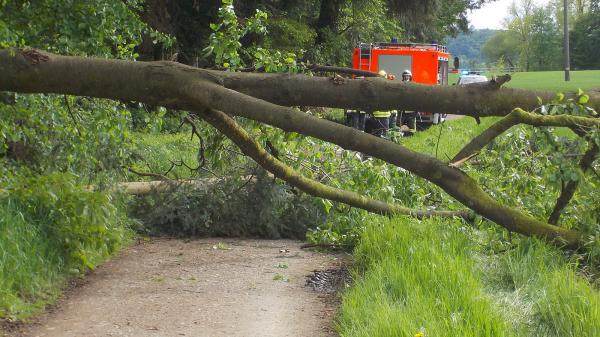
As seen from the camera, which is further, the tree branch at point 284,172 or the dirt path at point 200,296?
the tree branch at point 284,172

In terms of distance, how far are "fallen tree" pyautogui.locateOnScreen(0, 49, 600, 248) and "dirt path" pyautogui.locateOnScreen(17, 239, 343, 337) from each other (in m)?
1.42

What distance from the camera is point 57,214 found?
25.6 feet

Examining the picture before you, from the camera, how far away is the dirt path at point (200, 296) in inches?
257

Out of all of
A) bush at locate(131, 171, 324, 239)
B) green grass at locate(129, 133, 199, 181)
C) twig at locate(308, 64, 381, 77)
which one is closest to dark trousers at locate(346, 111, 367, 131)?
green grass at locate(129, 133, 199, 181)

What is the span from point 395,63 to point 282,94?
922 inches

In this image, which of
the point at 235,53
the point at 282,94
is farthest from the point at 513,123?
the point at 235,53

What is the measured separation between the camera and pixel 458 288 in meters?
6.16

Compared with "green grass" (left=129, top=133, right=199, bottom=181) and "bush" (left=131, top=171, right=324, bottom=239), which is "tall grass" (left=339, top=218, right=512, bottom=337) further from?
"green grass" (left=129, top=133, right=199, bottom=181)

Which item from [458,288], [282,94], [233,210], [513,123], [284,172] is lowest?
[233,210]

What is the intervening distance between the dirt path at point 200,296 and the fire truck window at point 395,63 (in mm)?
20185

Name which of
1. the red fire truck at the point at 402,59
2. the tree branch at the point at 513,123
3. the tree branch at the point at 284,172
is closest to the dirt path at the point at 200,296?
the tree branch at the point at 284,172

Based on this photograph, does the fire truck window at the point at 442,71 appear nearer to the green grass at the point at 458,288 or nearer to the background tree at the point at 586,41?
the green grass at the point at 458,288

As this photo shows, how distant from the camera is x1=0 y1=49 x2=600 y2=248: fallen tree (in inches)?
237

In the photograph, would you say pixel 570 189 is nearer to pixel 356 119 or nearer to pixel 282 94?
pixel 282 94
